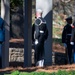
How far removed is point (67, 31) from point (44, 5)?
1892 mm

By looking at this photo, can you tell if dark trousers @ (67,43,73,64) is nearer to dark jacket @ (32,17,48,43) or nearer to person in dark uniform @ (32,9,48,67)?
person in dark uniform @ (32,9,48,67)

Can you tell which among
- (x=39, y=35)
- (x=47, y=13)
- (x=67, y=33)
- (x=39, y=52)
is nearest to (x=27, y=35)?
(x=67, y=33)

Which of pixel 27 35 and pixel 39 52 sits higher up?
pixel 27 35

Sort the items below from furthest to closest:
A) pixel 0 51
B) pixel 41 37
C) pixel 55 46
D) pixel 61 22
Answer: pixel 61 22, pixel 55 46, pixel 0 51, pixel 41 37

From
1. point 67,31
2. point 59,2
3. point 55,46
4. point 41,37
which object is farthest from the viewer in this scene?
point 59,2

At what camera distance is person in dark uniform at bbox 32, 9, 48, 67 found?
46.6 ft

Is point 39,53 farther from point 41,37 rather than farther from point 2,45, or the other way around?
point 2,45

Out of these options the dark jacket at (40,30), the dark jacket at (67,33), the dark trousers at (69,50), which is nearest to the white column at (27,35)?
the dark jacket at (67,33)

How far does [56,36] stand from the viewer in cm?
3700

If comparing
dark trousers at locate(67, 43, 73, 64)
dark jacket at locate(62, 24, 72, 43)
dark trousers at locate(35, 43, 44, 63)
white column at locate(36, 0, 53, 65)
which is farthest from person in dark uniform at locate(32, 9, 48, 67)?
dark trousers at locate(67, 43, 73, 64)

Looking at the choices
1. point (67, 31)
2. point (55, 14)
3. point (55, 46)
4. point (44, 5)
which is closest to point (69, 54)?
point (67, 31)

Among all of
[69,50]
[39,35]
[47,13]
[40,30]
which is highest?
[47,13]

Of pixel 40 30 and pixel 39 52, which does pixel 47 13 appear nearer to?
pixel 40 30

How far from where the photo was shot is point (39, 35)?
566 inches
